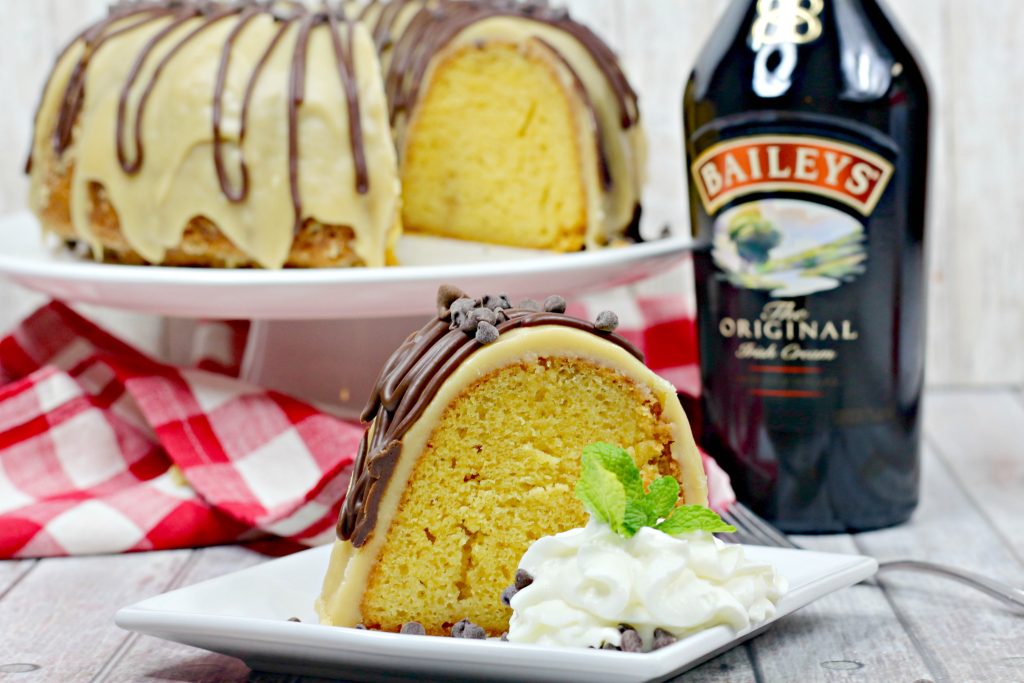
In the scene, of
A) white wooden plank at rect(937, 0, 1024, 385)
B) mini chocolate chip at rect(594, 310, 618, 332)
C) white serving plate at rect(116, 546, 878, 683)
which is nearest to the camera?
white serving plate at rect(116, 546, 878, 683)

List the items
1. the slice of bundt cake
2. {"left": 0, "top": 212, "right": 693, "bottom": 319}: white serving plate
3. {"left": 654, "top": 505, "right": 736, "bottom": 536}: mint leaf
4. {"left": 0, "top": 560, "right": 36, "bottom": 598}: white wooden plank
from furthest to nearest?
the slice of bundt cake < {"left": 0, "top": 212, "right": 693, "bottom": 319}: white serving plate < {"left": 0, "top": 560, "right": 36, "bottom": 598}: white wooden plank < {"left": 654, "top": 505, "right": 736, "bottom": 536}: mint leaf

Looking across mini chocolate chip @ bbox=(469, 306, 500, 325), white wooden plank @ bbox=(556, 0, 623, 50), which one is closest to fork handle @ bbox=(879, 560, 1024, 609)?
mini chocolate chip @ bbox=(469, 306, 500, 325)

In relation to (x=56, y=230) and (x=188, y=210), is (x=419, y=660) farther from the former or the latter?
(x=56, y=230)

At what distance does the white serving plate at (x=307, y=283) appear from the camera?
5.07 feet

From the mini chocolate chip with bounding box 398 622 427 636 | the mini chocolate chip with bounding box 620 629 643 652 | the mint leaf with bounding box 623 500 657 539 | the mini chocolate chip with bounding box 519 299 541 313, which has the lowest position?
the mini chocolate chip with bounding box 398 622 427 636

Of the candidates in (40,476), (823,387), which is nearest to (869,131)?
(823,387)

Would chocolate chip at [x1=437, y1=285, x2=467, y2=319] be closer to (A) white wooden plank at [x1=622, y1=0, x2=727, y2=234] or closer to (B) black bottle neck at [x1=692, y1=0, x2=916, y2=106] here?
(B) black bottle neck at [x1=692, y1=0, x2=916, y2=106]

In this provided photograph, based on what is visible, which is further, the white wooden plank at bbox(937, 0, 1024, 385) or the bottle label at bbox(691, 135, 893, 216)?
the white wooden plank at bbox(937, 0, 1024, 385)

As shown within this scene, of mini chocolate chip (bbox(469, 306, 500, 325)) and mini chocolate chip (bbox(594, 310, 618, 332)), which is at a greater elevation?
mini chocolate chip (bbox(469, 306, 500, 325))

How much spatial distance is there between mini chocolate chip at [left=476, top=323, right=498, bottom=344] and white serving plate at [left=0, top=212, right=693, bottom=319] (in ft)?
1.51

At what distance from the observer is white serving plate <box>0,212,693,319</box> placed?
1545mm

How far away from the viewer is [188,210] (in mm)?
1664

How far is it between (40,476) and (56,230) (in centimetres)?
37

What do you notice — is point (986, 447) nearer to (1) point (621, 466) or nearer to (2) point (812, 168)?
(2) point (812, 168)
